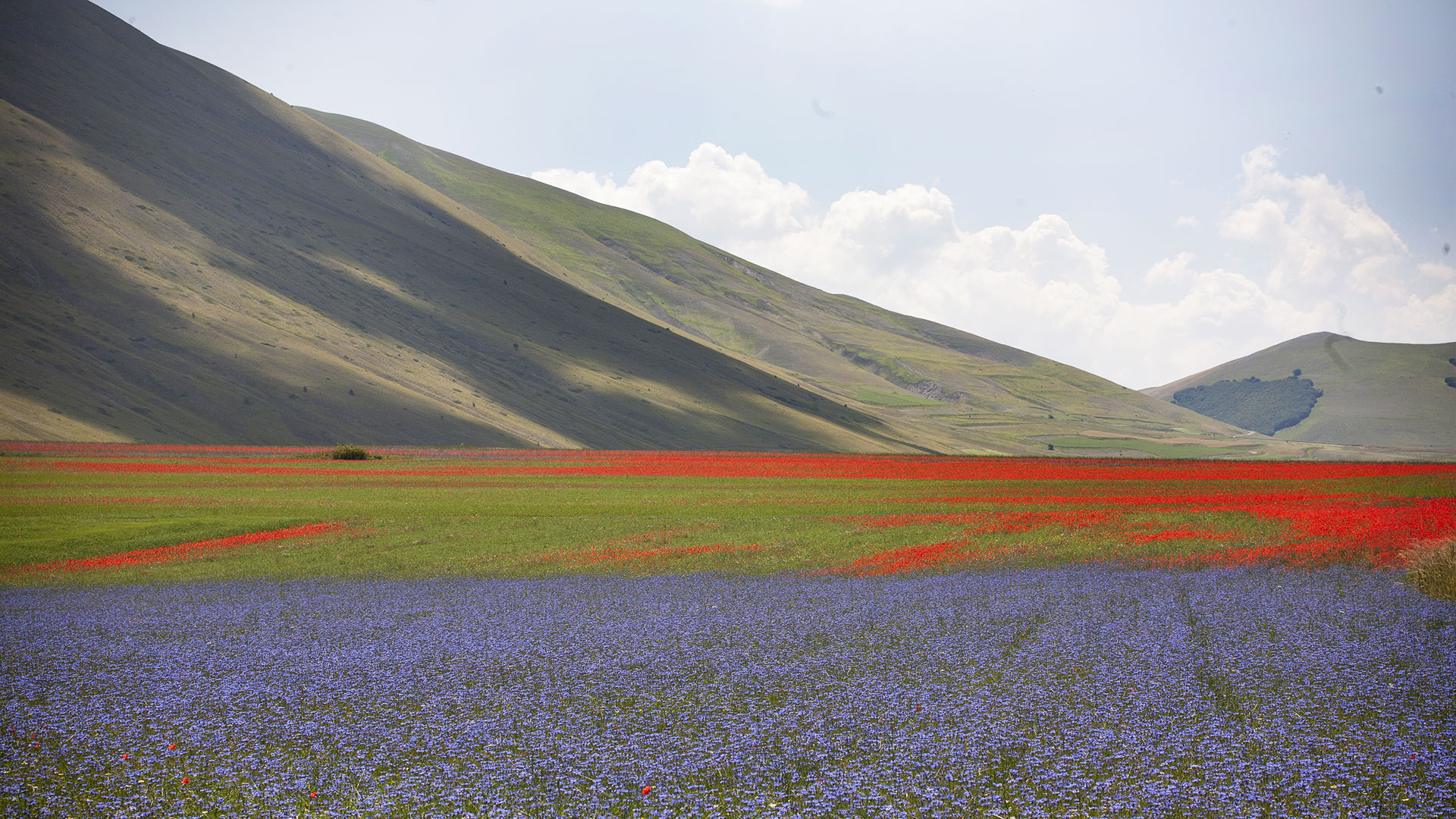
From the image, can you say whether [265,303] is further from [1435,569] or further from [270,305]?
[1435,569]

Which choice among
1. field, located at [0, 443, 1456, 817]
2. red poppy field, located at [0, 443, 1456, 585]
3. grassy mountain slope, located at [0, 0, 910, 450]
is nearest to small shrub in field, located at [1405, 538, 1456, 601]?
field, located at [0, 443, 1456, 817]

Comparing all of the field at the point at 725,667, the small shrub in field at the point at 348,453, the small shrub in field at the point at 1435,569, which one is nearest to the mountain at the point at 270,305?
the small shrub in field at the point at 348,453

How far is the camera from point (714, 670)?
1436 centimetres

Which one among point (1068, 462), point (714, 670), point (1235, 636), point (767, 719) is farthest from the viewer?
point (1068, 462)

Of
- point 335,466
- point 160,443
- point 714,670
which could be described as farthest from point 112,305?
point 714,670

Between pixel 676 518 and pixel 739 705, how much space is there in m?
23.3

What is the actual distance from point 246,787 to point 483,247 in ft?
569

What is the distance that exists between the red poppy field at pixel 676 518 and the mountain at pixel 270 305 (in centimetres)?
3529

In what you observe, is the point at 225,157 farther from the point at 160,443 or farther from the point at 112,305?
the point at 160,443

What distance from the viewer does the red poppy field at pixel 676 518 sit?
1014 inches

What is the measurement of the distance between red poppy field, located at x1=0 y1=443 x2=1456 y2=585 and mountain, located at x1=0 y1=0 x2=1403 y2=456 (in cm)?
3529

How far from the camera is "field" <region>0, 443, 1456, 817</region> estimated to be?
9867 millimetres

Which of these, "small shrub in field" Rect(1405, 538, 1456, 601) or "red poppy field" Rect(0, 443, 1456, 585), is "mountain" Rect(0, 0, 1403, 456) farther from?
"small shrub in field" Rect(1405, 538, 1456, 601)

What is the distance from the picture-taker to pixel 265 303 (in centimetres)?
11606
